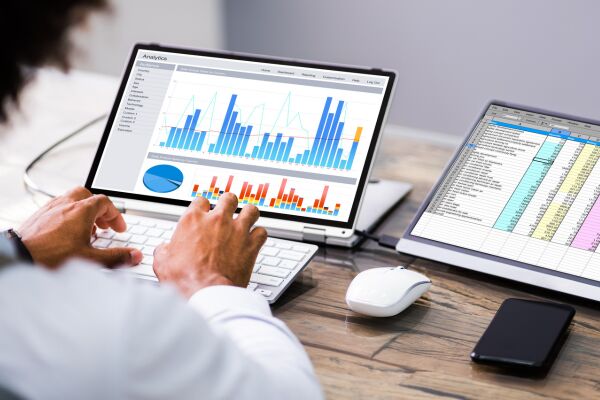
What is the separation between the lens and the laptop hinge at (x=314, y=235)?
132 centimetres

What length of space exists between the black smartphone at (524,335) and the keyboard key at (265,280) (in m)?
0.29

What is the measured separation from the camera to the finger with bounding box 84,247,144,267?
122cm

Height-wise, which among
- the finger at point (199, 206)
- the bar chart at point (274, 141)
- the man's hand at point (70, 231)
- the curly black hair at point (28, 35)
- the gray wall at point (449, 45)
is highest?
the curly black hair at point (28, 35)

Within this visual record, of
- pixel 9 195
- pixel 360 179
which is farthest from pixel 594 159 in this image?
pixel 9 195

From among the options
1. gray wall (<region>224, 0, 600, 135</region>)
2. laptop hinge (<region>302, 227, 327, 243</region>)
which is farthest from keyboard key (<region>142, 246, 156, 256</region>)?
gray wall (<region>224, 0, 600, 135</region>)

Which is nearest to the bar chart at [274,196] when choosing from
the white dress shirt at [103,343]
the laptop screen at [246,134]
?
the laptop screen at [246,134]

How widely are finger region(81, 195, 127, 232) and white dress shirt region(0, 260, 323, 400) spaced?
0.54 metres

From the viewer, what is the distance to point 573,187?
1250mm

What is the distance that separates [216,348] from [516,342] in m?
0.44

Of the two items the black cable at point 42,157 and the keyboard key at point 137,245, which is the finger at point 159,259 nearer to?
the keyboard key at point 137,245

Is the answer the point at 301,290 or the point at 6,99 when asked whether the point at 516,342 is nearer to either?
the point at 301,290

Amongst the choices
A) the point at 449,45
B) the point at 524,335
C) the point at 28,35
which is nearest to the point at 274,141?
the point at 524,335

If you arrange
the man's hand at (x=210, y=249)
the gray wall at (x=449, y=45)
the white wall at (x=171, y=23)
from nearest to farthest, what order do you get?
the man's hand at (x=210, y=249)
the gray wall at (x=449, y=45)
the white wall at (x=171, y=23)

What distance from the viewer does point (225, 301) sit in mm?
946
